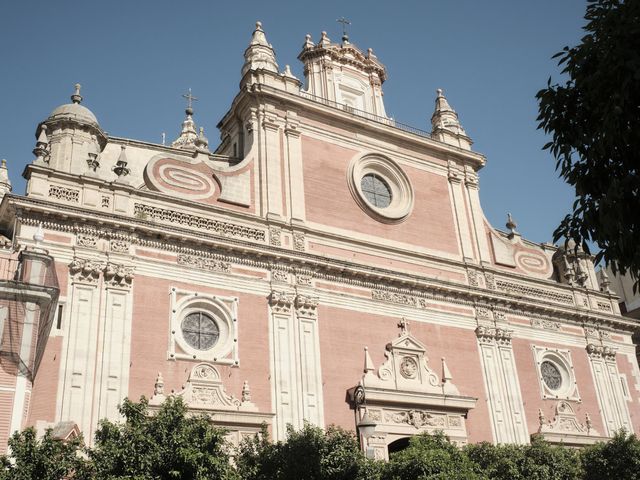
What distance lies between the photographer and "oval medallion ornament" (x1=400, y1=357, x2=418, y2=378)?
23797mm

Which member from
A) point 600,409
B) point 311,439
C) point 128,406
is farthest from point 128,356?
point 600,409

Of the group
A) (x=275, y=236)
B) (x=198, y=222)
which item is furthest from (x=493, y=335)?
(x=198, y=222)

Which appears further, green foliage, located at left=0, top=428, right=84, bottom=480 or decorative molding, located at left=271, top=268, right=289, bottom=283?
decorative molding, located at left=271, top=268, right=289, bottom=283

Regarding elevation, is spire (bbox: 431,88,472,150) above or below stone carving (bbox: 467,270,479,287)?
above

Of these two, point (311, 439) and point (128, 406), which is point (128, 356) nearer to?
point (128, 406)

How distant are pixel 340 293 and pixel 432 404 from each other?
4689 mm

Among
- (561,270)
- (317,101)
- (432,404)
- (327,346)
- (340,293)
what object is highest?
(317,101)

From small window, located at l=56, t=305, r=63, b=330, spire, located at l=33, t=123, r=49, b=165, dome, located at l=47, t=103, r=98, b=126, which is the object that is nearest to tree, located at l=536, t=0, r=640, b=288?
small window, located at l=56, t=305, r=63, b=330

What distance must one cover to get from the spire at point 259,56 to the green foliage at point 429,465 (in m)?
15.2

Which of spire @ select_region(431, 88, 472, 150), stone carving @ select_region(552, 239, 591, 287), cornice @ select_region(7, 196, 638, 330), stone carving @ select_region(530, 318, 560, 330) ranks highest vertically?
spire @ select_region(431, 88, 472, 150)

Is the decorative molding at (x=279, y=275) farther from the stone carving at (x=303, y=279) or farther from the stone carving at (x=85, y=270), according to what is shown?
the stone carving at (x=85, y=270)

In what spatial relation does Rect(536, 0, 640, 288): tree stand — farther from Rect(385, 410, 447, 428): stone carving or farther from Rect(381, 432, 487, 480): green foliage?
Rect(385, 410, 447, 428): stone carving

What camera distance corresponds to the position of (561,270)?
103 feet

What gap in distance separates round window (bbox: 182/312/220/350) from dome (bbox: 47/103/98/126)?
751 cm
